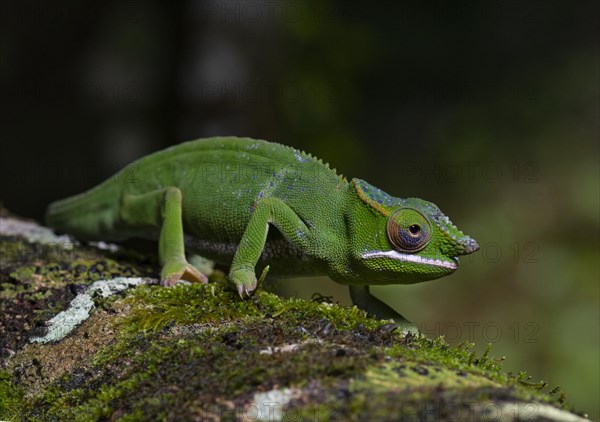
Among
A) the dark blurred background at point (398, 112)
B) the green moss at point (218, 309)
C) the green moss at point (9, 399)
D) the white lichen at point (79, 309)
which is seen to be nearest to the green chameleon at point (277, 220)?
the green moss at point (218, 309)

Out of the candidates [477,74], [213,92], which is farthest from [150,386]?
[477,74]

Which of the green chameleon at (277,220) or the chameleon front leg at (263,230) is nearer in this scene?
the green chameleon at (277,220)

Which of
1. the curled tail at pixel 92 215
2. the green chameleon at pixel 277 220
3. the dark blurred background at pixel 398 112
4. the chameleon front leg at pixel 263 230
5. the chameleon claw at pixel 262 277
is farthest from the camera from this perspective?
the dark blurred background at pixel 398 112

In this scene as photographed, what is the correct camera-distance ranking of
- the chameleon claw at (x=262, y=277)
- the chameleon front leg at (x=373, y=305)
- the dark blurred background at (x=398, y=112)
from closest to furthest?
1. the chameleon claw at (x=262, y=277)
2. the chameleon front leg at (x=373, y=305)
3. the dark blurred background at (x=398, y=112)

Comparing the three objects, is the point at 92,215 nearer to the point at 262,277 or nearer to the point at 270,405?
the point at 262,277

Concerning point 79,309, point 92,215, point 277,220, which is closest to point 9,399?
point 79,309

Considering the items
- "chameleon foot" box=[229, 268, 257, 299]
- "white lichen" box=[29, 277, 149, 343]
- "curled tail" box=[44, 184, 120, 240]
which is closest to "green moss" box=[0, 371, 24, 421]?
"white lichen" box=[29, 277, 149, 343]

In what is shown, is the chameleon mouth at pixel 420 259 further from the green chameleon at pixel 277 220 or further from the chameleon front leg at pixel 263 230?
the chameleon front leg at pixel 263 230
